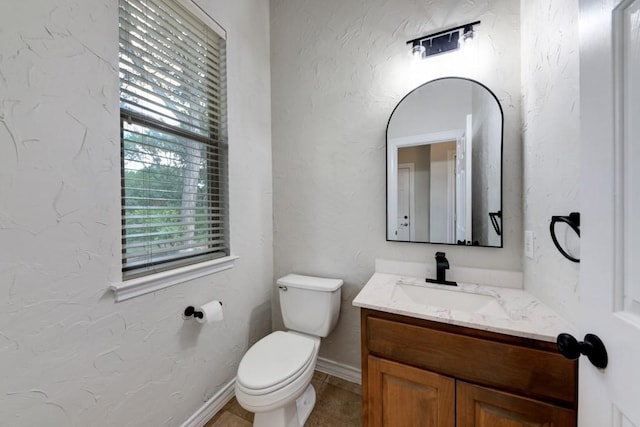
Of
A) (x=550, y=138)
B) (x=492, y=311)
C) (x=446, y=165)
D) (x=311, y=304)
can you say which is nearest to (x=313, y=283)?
(x=311, y=304)

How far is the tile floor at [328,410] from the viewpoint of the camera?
4.40 feet

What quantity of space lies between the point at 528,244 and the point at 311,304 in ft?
3.95

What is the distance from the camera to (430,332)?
3.12 feet

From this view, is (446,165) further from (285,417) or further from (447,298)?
(285,417)

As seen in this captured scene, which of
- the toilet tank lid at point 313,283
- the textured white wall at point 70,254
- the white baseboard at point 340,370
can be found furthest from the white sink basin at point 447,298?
the textured white wall at point 70,254

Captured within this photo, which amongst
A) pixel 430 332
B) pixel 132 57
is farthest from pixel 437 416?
pixel 132 57

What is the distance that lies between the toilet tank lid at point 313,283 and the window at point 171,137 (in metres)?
0.46

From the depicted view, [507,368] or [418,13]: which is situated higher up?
[418,13]

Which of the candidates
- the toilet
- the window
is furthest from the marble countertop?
the window

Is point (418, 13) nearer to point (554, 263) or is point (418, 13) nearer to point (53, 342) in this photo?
point (554, 263)

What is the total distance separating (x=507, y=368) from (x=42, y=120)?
179 centimetres

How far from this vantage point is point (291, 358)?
1240 mm

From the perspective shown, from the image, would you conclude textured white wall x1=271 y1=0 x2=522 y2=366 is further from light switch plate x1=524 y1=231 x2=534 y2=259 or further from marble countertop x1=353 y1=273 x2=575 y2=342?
marble countertop x1=353 y1=273 x2=575 y2=342

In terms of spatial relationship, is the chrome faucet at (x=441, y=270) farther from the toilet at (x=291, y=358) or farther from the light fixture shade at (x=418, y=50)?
the light fixture shade at (x=418, y=50)
